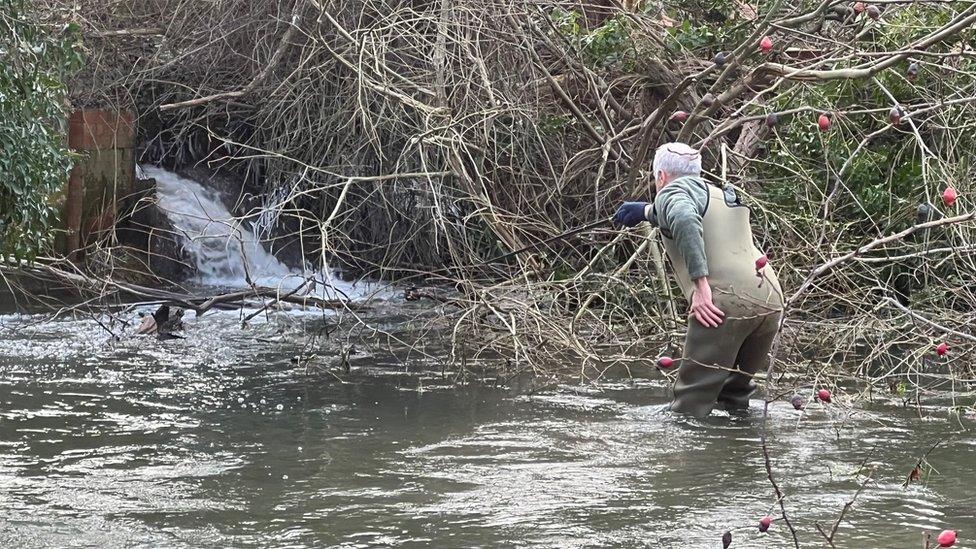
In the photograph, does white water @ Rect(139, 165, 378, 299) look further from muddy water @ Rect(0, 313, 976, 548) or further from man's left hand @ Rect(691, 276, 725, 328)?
man's left hand @ Rect(691, 276, 725, 328)

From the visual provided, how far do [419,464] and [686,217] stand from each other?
2012 millimetres

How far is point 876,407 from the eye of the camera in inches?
333

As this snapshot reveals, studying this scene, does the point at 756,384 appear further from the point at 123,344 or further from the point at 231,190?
the point at 231,190

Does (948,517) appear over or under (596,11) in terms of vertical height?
under

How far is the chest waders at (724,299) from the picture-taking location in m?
7.61

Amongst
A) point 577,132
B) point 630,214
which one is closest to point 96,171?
point 577,132

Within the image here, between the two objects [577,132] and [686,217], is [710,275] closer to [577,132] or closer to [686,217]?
[686,217]

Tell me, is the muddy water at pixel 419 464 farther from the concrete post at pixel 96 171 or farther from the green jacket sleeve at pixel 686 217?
the concrete post at pixel 96 171

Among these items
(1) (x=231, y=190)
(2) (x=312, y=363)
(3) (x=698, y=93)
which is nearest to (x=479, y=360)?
(2) (x=312, y=363)

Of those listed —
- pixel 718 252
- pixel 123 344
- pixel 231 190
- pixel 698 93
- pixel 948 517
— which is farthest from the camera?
pixel 231 190

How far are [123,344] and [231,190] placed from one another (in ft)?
17.5

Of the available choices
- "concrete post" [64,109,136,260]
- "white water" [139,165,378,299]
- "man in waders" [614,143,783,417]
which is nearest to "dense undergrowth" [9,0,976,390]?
"concrete post" [64,109,136,260]

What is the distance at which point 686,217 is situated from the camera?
7312 mm

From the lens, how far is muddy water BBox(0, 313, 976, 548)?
5.59 m
